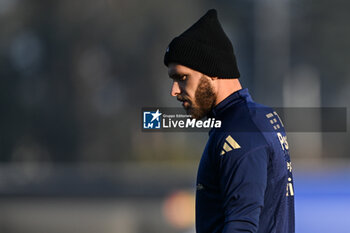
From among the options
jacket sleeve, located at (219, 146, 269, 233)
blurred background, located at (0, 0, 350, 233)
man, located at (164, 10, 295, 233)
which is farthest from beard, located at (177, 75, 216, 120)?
blurred background, located at (0, 0, 350, 233)

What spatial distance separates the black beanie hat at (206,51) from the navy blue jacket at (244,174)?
14cm

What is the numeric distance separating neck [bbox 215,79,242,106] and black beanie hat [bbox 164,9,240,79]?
1.0 inches

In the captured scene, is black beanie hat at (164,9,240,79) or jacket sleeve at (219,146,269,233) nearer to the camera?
jacket sleeve at (219,146,269,233)

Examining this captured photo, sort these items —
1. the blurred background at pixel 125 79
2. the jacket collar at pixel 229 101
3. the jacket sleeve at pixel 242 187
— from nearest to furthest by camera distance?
the jacket sleeve at pixel 242 187, the jacket collar at pixel 229 101, the blurred background at pixel 125 79

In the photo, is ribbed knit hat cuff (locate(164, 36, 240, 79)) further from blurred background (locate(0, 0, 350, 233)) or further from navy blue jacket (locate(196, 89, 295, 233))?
blurred background (locate(0, 0, 350, 233))

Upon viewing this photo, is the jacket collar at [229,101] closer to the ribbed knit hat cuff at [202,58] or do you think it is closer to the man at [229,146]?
the man at [229,146]

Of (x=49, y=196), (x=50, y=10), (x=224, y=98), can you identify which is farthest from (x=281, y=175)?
(x=50, y=10)

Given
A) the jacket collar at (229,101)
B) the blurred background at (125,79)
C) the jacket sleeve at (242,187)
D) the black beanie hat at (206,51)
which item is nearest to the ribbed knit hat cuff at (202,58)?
the black beanie hat at (206,51)

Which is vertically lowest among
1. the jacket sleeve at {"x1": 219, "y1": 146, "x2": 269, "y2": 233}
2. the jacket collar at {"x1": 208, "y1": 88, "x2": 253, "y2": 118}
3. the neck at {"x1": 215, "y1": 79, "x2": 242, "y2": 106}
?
the jacket sleeve at {"x1": 219, "y1": 146, "x2": 269, "y2": 233}

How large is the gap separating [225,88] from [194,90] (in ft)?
0.48

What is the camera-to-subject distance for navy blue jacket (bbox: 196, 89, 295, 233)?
2.40 m

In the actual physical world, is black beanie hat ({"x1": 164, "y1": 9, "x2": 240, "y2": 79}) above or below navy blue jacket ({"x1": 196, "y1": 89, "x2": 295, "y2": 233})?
above

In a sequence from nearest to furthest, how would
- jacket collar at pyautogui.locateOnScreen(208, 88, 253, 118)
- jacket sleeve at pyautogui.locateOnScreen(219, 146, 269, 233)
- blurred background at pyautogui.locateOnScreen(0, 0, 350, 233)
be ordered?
jacket sleeve at pyautogui.locateOnScreen(219, 146, 269, 233) < jacket collar at pyautogui.locateOnScreen(208, 88, 253, 118) < blurred background at pyautogui.locateOnScreen(0, 0, 350, 233)

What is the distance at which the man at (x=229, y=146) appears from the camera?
2.41 meters
